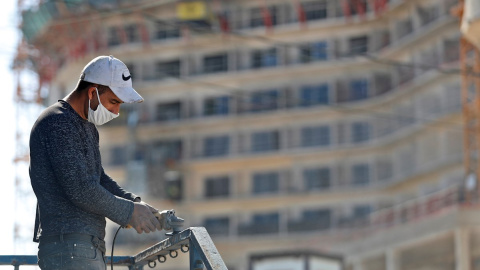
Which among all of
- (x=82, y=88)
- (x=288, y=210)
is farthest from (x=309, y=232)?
Answer: (x=82, y=88)

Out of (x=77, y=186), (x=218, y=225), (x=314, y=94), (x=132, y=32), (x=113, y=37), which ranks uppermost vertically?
(x=77, y=186)

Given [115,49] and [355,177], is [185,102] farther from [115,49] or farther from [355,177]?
[355,177]

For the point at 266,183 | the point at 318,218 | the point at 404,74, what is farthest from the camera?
the point at 266,183

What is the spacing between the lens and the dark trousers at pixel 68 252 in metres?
6.97

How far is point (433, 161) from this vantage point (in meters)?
79.8

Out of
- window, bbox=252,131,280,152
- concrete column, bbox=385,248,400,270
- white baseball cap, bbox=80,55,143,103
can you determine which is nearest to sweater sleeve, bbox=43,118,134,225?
white baseball cap, bbox=80,55,143,103

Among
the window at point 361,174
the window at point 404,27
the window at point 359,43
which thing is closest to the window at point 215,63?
the window at point 359,43

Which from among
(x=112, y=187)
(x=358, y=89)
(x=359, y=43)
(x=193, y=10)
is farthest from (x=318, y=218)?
(x=112, y=187)

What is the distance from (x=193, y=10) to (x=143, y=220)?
86.5 metres

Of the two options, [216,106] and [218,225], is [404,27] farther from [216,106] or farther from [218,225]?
[218,225]

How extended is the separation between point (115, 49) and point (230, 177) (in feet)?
55.1

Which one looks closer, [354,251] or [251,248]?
[354,251]

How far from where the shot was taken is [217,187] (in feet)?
302

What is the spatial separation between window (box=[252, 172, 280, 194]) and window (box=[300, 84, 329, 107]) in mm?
6906
